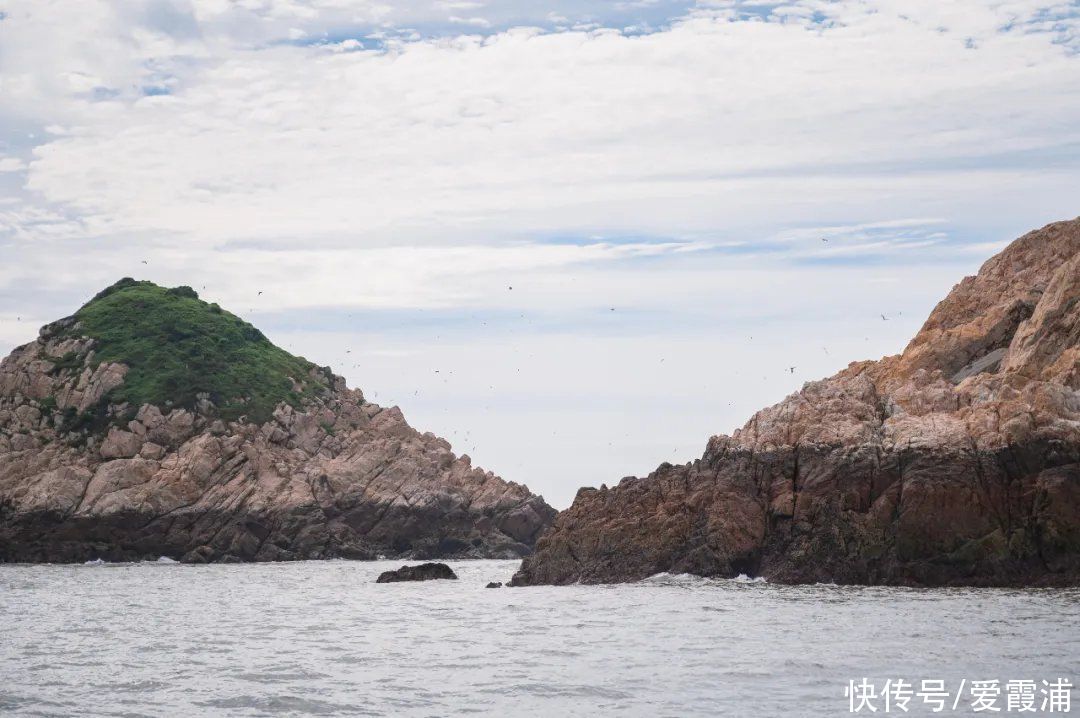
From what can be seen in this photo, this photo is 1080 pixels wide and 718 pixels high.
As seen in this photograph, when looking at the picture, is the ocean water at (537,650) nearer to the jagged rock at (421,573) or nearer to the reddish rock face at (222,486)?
the jagged rock at (421,573)

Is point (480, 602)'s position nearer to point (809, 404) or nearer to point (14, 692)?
point (809, 404)

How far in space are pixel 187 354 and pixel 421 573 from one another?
8522cm

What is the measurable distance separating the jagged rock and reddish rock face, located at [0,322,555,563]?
112 feet

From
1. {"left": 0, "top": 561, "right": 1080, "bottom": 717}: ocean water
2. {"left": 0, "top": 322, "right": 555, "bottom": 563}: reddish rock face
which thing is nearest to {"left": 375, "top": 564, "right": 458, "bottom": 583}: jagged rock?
{"left": 0, "top": 561, "right": 1080, "bottom": 717}: ocean water

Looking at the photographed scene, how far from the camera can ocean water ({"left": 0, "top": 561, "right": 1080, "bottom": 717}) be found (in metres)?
29.5

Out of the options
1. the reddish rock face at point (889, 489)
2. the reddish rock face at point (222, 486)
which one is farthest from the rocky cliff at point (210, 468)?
the reddish rock face at point (889, 489)

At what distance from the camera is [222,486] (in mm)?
121938

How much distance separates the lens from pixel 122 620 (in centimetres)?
5241

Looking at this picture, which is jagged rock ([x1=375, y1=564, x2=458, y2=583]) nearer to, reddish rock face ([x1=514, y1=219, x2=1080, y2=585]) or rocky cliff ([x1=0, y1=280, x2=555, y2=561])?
reddish rock face ([x1=514, y1=219, x2=1080, y2=585])

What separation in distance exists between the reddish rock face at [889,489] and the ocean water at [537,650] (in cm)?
292

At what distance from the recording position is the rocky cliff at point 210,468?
115750mm

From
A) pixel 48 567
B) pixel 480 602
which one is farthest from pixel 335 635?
pixel 48 567

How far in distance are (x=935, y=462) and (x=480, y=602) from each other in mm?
22727

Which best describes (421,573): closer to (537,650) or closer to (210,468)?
(210,468)
